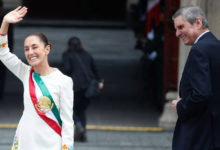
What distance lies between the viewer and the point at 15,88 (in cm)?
1516

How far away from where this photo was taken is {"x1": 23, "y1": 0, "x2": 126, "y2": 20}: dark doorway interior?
35.5 m

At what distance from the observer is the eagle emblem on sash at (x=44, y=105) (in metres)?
4.62

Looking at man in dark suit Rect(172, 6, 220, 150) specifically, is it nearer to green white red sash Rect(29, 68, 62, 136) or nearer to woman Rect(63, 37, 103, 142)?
green white red sash Rect(29, 68, 62, 136)

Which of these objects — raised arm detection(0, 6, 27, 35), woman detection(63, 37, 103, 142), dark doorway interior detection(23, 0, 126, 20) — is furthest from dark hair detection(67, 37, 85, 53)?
dark doorway interior detection(23, 0, 126, 20)

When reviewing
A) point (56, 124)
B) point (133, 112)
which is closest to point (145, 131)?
point (133, 112)

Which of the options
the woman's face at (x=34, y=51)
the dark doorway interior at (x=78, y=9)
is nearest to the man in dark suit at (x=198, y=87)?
the woman's face at (x=34, y=51)

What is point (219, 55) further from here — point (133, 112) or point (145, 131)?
point (133, 112)

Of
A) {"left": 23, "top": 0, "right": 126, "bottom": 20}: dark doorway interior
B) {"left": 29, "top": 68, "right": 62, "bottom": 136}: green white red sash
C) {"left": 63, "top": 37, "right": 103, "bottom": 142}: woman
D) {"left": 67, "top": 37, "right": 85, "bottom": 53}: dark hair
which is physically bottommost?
{"left": 23, "top": 0, "right": 126, "bottom": 20}: dark doorway interior

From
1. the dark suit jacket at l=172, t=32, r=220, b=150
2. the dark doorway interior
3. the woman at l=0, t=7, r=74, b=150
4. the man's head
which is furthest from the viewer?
the dark doorway interior

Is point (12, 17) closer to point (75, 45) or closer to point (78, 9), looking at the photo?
point (75, 45)

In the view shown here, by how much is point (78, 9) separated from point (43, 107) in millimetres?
31987

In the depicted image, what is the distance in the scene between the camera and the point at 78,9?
36.3 metres

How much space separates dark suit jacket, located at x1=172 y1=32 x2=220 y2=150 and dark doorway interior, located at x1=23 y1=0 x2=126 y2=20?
102 ft

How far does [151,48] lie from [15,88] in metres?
4.05
